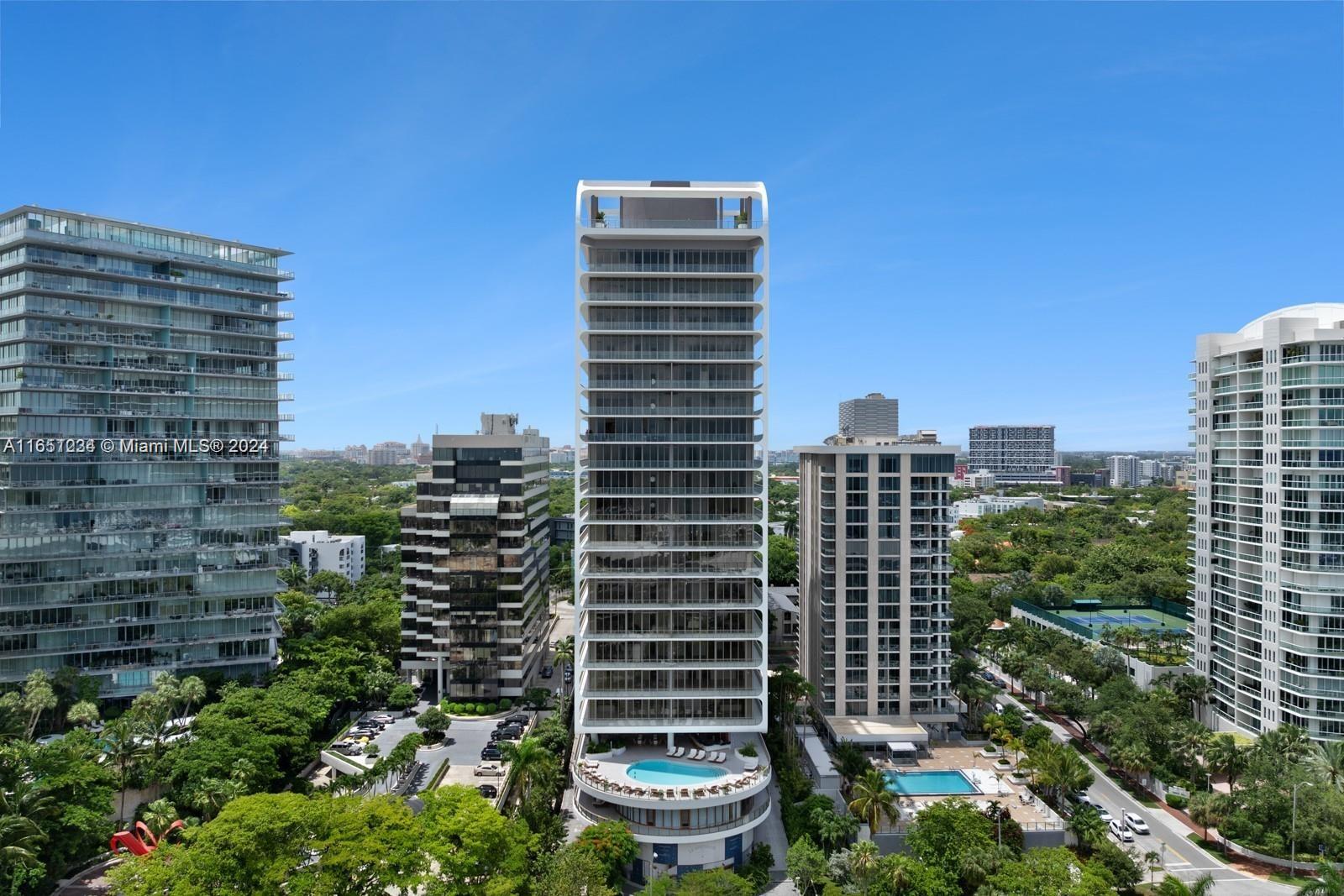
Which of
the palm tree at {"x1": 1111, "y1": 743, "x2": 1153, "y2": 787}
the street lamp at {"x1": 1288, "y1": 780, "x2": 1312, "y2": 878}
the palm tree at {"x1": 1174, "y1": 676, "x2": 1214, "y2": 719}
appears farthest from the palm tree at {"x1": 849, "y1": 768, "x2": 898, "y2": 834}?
the palm tree at {"x1": 1174, "y1": 676, "x2": 1214, "y2": 719}

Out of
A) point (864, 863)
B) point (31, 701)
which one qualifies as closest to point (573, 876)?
point (864, 863)

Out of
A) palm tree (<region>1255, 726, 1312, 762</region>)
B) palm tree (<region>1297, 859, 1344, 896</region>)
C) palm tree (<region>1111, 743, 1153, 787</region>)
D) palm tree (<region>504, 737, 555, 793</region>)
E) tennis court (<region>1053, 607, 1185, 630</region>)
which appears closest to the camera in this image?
palm tree (<region>1297, 859, 1344, 896</region>)

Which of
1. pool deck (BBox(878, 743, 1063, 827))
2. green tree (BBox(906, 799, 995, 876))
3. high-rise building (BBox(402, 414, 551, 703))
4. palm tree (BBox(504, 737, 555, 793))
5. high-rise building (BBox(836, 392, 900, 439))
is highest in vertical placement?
high-rise building (BBox(836, 392, 900, 439))

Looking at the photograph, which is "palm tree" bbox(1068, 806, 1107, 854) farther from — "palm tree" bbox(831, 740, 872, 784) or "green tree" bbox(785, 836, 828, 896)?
"green tree" bbox(785, 836, 828, 896)

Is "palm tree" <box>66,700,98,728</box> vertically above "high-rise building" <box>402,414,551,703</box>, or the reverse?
"high-rise building" <box>402,414,551,703</box>

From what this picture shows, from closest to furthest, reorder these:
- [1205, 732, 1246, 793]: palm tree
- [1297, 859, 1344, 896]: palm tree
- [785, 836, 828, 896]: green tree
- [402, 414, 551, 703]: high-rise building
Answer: [1297, 859, 1344, 896]: palm tree < [785, 836, 828, 896]: green tree < [1205, 732, 1246, 793]: palm tree < [402, 414, 551, 703]: high-rise building

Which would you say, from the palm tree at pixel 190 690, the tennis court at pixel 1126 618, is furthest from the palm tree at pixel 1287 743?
the palm tree at pixel 190 690
